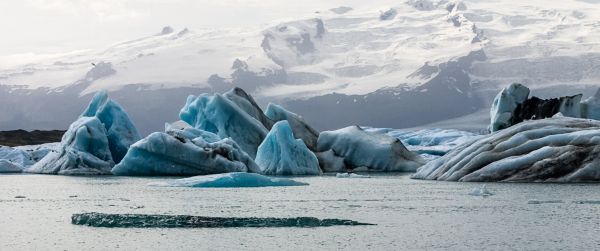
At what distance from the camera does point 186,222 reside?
958 inches

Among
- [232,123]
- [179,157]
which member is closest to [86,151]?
[179,157]

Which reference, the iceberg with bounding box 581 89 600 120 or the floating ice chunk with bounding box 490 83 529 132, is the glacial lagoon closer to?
the floating ice chunk with bounding box 490 83 529 132

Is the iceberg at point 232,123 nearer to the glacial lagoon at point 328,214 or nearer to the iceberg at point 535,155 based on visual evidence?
the glacial lagoon at point 328,214

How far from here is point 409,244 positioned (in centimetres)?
2059

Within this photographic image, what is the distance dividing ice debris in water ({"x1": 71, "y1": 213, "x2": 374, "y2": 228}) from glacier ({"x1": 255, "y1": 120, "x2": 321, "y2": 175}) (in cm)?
3177

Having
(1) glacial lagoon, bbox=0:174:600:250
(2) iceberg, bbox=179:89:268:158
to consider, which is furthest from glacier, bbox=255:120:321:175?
(1) glacial lagoon, bbox=0:174:600:250

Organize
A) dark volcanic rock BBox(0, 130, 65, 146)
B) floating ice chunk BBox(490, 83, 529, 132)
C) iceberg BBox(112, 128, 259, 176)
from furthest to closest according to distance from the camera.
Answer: dark volcanic rock BBox(0, 130, 65, 146) → floating ice chunk BBox(490, 83, 529, 132) → iceberg BBox(112, 128, 259, 176)

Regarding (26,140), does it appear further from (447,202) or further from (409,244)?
(409,244)

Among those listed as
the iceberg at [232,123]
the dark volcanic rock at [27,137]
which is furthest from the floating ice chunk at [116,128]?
the dark volcanic rock at [27,137]

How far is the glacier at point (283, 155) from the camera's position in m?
57.1

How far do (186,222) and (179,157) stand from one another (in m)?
28.7

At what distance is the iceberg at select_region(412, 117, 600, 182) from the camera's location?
41.8 m

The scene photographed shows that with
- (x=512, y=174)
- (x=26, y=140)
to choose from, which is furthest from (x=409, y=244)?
(x=26, y=140)

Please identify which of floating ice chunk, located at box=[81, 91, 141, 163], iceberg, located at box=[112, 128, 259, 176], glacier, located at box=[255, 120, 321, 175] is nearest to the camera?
iceberg, located at box=[112, 128, 259, 176]
